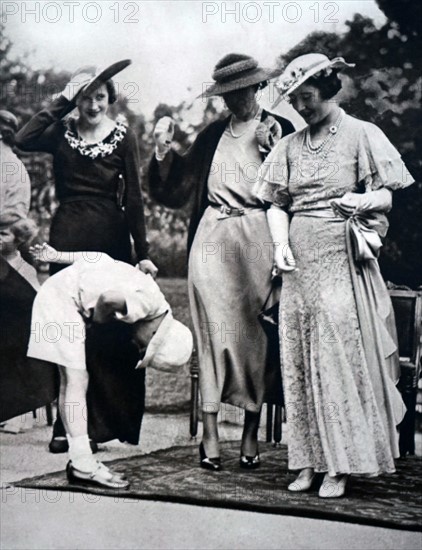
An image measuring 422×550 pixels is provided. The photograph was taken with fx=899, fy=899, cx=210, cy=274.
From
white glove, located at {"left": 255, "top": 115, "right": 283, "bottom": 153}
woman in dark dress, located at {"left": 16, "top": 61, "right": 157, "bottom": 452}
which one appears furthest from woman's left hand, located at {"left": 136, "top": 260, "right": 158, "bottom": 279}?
white glove, located at {"left": 255, "top": 115, "right": 283, "bottom": 153}

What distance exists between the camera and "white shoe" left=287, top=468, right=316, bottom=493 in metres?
5.28

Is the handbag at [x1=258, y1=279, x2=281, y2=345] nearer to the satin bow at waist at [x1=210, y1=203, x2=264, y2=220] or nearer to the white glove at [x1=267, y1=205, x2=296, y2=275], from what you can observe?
the white glove at [x1=267, y1=205, x2=296, y2=275]

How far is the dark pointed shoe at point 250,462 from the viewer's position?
5.39 metres

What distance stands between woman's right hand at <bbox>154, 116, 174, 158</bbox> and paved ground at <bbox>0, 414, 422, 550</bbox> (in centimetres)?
164

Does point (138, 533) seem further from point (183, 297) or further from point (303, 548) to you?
point (183, 297)

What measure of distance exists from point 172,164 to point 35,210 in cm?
91

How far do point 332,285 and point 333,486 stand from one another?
117cm

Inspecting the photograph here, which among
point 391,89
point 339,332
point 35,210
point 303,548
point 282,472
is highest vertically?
point 391,89

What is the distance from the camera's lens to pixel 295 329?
210 inches

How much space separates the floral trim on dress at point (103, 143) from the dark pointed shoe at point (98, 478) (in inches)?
74.8

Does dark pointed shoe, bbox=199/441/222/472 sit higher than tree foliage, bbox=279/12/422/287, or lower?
lower

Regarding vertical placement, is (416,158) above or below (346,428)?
above

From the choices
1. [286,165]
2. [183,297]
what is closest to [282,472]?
[183,297]
